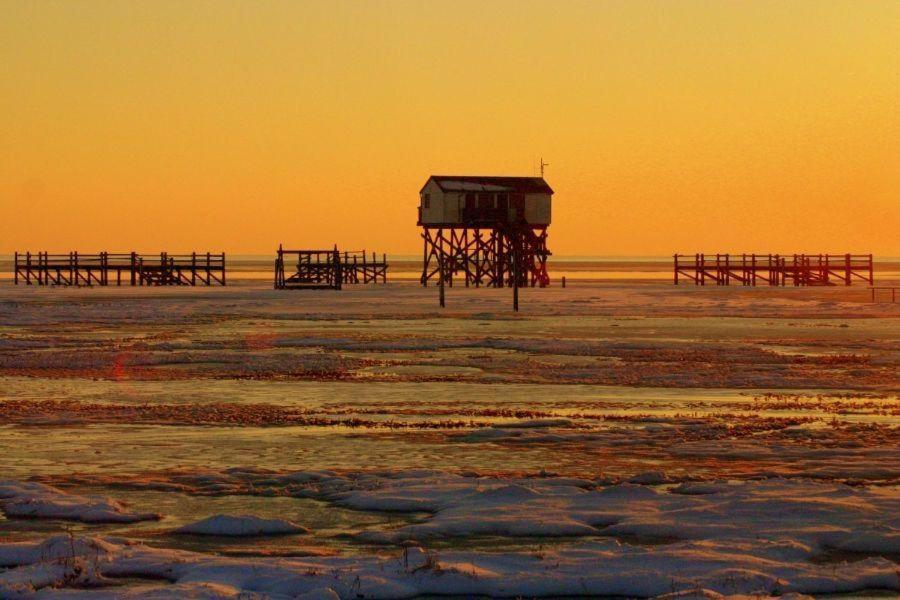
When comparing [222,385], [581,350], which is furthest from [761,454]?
[581,350]

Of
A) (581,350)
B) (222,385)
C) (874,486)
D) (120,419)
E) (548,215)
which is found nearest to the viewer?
(874,486)

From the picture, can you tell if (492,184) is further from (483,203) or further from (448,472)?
(448,472)

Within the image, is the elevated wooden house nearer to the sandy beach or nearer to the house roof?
the house roof

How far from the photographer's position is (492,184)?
3553 inches

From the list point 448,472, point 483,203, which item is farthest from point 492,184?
point 448,472

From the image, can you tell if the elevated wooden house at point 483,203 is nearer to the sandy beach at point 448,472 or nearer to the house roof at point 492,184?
the house roof at point 492,184

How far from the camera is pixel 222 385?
24.4 metres

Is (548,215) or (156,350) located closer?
(156,350)

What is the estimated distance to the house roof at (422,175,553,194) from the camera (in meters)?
89.0

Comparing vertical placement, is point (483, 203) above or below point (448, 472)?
above

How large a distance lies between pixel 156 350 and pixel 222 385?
8.92m

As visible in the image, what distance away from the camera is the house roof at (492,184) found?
89.0 meters

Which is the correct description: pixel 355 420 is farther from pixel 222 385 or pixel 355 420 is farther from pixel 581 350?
pixel 581 350

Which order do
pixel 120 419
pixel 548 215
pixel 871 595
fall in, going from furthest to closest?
pixel 548 215
pixel 120 419
pixel 871 595
